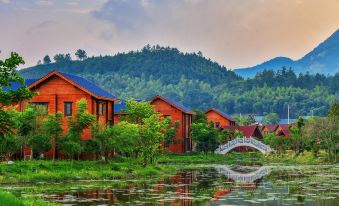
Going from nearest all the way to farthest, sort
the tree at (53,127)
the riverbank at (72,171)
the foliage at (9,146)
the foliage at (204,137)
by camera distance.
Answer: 1. the riverbank at (72,171)
2. the foliage at (9,146)
3. the tree at (53,127)
4. the foliage at (204,137)

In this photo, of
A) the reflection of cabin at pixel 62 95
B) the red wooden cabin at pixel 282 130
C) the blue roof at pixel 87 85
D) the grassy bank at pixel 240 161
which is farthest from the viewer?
the red wooden cabin at pixel 282 130

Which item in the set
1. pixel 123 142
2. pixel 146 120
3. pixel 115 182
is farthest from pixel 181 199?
pixel 146 120

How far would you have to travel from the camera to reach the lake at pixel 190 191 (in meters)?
26.2

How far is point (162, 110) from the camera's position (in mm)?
72125

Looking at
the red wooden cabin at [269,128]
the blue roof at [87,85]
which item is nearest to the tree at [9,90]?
the blue roof at [87,85]

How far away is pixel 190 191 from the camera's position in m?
31.3

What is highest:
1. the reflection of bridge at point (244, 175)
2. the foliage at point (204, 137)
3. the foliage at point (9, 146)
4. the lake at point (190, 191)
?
the foliage at point (204, 137)

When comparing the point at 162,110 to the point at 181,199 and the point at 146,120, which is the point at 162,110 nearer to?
the point at 146,120

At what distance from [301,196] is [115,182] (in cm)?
1165

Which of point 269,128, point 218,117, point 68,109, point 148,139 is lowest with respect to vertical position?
point 148,139

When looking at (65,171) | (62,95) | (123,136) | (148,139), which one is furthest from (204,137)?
(65,171)

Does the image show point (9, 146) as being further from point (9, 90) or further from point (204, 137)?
point (204, 137)

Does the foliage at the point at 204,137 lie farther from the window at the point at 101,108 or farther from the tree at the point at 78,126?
the tree at the point at 78,126

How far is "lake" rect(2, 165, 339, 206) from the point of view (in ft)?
85.9
